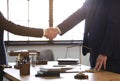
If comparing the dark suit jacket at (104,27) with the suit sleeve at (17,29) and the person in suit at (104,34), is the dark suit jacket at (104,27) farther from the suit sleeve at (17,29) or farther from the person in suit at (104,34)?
the suit sleeve at (17,29)

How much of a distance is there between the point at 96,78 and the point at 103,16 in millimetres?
686

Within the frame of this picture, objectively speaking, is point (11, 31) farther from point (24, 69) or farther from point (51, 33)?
point (24, 69)

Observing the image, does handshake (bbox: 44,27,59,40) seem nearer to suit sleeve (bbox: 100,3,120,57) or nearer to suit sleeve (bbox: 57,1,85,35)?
suit sleeve (bbox: 57,1,85,35)

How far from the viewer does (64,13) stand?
6.29 metres

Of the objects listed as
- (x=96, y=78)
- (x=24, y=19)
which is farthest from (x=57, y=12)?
(x=96, y=78)

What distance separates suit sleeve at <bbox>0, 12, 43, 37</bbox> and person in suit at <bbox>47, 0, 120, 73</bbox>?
832mm

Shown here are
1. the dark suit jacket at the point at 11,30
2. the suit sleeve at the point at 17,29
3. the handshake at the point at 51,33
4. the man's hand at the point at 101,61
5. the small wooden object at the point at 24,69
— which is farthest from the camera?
the handshake at the point at 51,33

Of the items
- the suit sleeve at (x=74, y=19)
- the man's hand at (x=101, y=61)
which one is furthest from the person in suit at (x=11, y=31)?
the man's hand at (x=101, y=61)

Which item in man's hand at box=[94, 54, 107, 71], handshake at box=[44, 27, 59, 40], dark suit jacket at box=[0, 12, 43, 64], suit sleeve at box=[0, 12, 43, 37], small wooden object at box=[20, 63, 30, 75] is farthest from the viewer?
handshake at box=[44, 27, 59, 40]

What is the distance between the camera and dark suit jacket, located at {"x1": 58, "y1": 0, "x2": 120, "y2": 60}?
98.3 inches

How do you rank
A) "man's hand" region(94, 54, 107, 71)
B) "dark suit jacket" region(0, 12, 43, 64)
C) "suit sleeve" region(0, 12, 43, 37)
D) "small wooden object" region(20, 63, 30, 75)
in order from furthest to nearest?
"suit sleeve" region(0, 12, 43, 37) → "dark suit jacket" region(0, 12, 43, 64) → "man's hand" region(94, 54, 107, 71) → "small wooden object" region(20, 63, 30, 75)

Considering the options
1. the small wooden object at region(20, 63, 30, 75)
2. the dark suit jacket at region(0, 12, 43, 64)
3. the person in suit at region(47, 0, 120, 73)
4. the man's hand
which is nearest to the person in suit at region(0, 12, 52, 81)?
the dark suit jacket at region(0, 12, 43, 64)

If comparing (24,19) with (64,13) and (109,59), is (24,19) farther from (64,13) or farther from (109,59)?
(109,59)

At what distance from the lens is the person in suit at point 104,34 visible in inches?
98.2
